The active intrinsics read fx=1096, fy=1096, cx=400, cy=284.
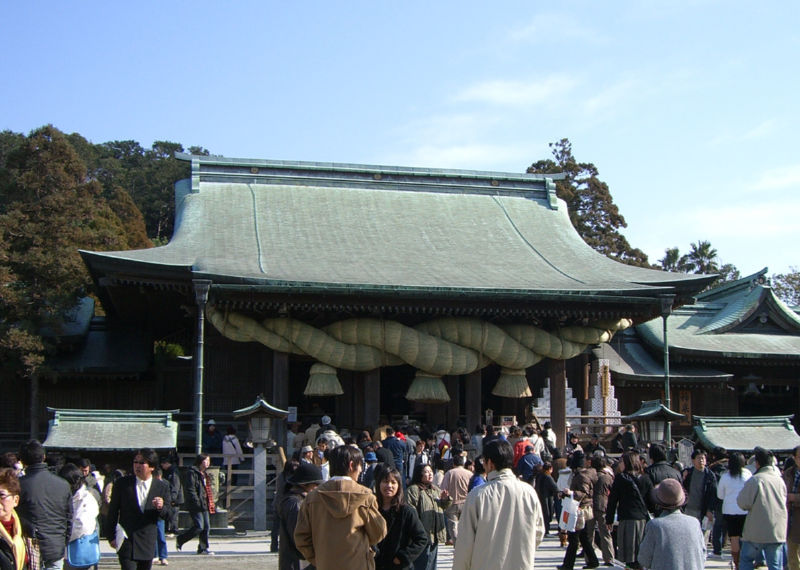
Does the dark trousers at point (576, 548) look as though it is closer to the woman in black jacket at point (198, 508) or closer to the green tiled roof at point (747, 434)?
the woman in black jacket at point (198, 508)

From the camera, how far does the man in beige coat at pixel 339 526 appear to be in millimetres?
7078

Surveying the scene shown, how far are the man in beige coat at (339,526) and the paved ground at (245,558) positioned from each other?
5.52 metres

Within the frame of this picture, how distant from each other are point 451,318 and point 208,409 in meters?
5.31

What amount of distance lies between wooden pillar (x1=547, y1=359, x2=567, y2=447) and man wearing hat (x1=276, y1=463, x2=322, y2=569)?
1438cm

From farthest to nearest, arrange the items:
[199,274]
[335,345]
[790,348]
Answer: [790,348] < [335,345] < [199,274]

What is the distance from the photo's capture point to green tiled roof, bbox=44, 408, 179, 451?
17594mm

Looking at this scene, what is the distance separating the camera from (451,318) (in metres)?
21.5

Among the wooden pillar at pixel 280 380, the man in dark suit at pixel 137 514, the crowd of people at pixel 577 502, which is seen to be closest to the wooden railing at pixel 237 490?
the crowd of people at pixel 577 502

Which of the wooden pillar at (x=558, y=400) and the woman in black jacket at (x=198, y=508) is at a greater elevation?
the wooden pillar at (x=558, y=400)

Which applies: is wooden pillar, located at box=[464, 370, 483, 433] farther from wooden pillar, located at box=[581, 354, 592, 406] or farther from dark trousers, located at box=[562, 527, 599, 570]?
dark trousers, located at box=[562, 527, 599, 570]

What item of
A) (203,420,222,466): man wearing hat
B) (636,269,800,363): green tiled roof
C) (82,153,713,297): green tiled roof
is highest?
(82,153,713,297): green tiled roof

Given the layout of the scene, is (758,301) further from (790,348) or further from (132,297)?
(132,297)

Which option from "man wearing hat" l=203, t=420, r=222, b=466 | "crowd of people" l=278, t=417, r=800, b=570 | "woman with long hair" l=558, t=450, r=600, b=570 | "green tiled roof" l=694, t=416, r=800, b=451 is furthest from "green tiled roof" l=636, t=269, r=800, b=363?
"woman with long hair" l=558, t=450, r=600, b=570

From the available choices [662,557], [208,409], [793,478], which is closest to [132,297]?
[208,409]
